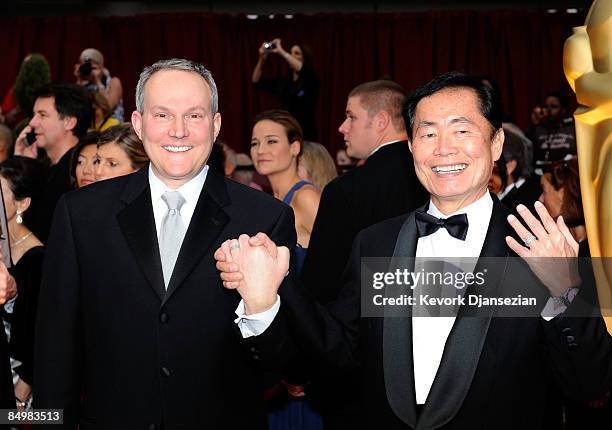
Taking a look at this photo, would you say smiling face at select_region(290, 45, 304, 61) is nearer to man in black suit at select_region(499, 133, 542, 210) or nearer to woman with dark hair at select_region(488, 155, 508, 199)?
man in black suit at select_region(499, 133, 542, 210)

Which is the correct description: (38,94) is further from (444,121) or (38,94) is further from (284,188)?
(444,121)

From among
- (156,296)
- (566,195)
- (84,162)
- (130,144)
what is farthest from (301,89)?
(156,296)

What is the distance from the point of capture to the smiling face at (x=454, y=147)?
2.11 m

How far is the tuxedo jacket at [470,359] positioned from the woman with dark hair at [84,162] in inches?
76.0

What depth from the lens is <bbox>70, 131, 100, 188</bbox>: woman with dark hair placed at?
3.80m

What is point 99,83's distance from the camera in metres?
7.59

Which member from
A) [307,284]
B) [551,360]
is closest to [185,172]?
[551,360]

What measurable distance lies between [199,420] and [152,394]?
137 millimetres

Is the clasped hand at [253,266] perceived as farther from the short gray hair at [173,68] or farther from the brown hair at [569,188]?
the brown hair at [569,188]

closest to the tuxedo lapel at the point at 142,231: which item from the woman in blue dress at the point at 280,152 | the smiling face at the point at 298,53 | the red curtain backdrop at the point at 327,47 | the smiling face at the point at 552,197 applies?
the smiling face at the point at 552,197

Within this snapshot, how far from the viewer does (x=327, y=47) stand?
1164cm

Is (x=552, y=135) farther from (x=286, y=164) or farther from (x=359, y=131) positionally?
(x=359, y=131)

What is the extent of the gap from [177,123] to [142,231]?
0.29 metres

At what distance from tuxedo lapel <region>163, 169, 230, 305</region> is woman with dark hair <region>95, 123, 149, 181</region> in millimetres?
1211
